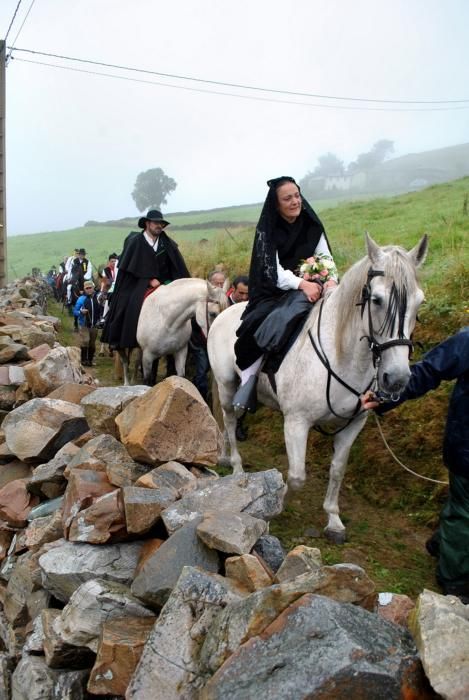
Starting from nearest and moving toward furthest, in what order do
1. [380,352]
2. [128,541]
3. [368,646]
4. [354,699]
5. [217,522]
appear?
[354,699] < [368,646] < [217,522] < [128,541] < [380,352]

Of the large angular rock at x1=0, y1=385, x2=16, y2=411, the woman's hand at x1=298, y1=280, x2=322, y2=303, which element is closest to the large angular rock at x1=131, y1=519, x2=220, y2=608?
the woman's hand at x1=298, y1=280, x2=322, y2=303

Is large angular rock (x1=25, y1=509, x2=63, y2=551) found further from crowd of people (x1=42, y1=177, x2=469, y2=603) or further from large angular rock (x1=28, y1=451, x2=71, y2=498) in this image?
crowd of people (x1=42, y1=177, x2=469, y2=603)

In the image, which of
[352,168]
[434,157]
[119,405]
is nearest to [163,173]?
[352,168]

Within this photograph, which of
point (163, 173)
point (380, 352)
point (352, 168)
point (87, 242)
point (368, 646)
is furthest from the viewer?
point (352, 168)

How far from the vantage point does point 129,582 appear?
11.0 feet

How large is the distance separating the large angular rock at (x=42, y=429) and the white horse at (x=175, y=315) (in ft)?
9.32

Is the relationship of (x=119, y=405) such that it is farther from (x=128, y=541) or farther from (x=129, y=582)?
(x=129, y=582)

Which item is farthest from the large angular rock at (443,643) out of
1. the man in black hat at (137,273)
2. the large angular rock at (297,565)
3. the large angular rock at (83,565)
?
the man in black hat at (137,273)

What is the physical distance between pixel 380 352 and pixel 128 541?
2118 mm

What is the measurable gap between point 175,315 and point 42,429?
3.43 meters

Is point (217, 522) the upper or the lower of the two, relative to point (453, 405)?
lower

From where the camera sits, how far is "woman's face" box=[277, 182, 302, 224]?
16.9 feet

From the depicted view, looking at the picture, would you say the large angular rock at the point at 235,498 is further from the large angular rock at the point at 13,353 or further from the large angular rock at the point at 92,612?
the large angular rock at the point at 13,353

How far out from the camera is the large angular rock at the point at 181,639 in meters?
2.39
